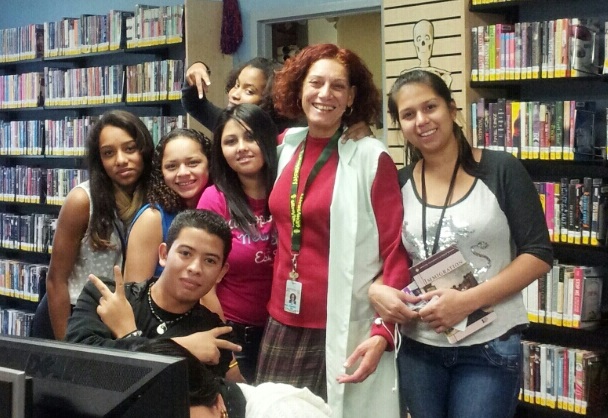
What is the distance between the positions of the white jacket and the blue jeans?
7 centimetres

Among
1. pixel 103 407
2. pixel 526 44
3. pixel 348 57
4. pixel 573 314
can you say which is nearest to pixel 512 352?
pixel 348 57

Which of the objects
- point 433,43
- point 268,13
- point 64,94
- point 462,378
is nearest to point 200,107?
point 462,378

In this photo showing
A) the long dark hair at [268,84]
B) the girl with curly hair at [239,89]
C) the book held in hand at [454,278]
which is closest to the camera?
the book held in hand at [454,278]

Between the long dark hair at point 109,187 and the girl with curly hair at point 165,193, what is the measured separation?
0.07 metres

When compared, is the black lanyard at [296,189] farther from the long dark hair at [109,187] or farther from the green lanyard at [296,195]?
the long dark hair at [109,187]

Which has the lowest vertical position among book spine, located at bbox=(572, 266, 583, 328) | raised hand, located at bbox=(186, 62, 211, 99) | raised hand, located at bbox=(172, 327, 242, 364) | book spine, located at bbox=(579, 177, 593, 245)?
book spine, located at bbox=(572, 266, 583, 328)

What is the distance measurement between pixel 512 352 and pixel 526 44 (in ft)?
7.23

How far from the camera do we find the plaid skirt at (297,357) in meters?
2.21

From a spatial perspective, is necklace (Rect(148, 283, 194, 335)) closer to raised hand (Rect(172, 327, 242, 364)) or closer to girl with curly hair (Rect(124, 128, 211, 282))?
raised hand (Rect(172, 327, 242, 364))

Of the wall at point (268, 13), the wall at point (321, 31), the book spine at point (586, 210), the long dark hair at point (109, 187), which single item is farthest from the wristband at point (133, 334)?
the wall at point (321, 31)

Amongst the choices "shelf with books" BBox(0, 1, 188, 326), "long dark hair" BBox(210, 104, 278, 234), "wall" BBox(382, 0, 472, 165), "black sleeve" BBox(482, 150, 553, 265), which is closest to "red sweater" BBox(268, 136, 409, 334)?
"long dark hair" BBox(210, 104, 278, 234)

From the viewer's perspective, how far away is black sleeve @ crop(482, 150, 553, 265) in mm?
2012

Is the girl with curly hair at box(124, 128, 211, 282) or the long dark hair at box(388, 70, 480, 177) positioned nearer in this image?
the long dark hair at box(388, 70, 480, 177)

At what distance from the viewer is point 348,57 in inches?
86.9
